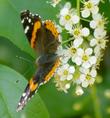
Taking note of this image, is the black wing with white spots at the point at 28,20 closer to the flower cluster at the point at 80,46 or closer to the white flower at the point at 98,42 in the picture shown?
the flower cluster at the point at 80,46

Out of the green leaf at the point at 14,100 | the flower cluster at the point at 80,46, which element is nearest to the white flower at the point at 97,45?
the flower cluster at the point at 80,46

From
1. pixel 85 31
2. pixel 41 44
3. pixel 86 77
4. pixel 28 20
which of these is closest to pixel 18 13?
pixel 28 20

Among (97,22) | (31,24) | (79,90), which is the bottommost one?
(79,90)

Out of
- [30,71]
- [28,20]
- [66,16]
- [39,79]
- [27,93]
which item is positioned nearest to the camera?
[27,93]

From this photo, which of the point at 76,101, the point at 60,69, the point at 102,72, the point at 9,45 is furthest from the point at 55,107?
the point at 60,69

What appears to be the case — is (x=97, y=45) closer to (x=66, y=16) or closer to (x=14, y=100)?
(x=66, y=16)

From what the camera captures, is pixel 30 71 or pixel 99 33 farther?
pixel 30 71

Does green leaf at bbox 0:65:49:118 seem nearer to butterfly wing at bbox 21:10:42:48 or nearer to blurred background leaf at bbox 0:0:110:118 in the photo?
blurred background leaf at bbox 0:0:110:118
